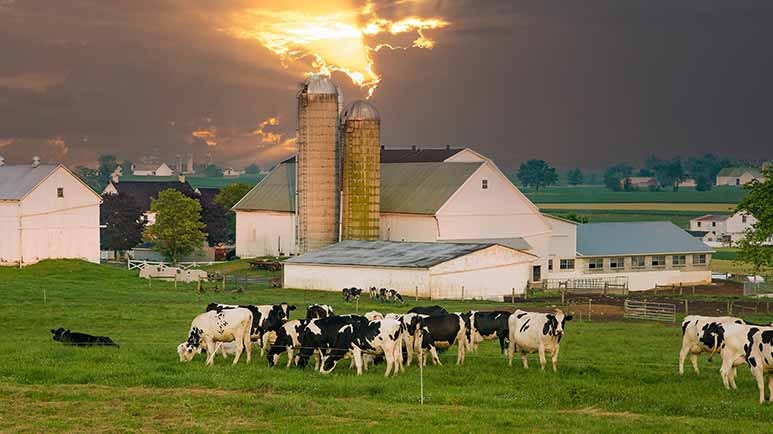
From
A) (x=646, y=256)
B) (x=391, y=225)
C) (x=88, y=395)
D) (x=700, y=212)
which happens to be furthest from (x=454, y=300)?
(x=700, y=212)

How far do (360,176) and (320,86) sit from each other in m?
6.63

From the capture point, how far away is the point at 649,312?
167 ft

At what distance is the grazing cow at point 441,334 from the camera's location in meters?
28.8

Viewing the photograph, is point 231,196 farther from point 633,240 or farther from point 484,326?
point 484,326

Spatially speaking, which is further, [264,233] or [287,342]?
[264,233]

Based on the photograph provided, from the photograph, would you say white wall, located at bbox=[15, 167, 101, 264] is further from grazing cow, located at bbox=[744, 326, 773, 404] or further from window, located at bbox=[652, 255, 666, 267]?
grazing cow, located at bbox=[744, 326, 773, 404]

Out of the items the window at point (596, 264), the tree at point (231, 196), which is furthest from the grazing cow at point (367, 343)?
the tree at point (231, 196)

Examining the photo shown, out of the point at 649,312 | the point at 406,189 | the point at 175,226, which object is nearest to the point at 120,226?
the point at 175,226

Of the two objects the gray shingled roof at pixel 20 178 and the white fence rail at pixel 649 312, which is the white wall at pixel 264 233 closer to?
the gray shingled roof at pixel 20 178

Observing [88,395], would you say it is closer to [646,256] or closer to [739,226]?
[646,256]

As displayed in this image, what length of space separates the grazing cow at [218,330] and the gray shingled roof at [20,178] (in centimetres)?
4509

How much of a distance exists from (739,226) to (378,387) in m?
123

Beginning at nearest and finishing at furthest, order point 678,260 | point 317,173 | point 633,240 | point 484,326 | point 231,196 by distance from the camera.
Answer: point 484,326 → point 317,173 → point 678,260 → point 633,240 → point 231,196

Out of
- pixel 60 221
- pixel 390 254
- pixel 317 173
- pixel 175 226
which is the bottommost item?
pixel 390 254
